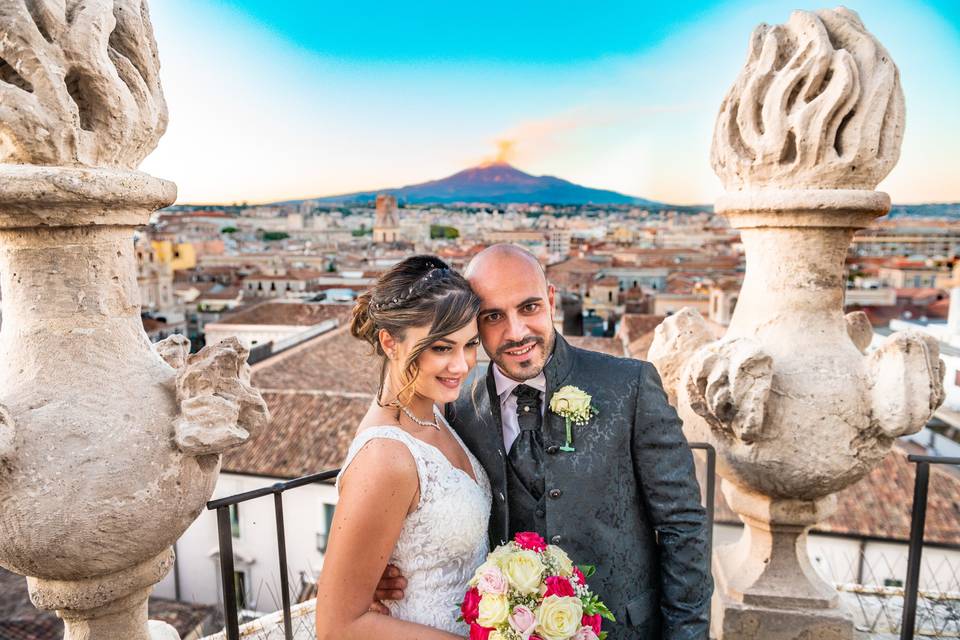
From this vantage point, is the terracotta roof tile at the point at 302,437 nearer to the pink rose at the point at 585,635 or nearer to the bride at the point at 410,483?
the bride at the point at 410,483

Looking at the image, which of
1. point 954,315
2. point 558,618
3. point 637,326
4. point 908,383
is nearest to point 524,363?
point 558,618

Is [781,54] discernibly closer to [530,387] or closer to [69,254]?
[530,387]

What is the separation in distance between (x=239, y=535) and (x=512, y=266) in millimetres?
17230

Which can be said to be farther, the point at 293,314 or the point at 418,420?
the point at 293,314

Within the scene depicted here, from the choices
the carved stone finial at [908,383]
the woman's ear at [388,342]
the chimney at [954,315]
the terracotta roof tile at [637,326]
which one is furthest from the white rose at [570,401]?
the terracotta roof tile at [637,326]

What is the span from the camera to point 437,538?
203 cm

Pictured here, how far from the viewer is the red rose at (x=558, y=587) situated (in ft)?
5.88

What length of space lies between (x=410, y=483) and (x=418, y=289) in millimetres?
533

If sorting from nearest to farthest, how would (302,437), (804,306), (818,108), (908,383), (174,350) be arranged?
(174,350) → (908,383) → (818,108) → (804,306) → (302,437)

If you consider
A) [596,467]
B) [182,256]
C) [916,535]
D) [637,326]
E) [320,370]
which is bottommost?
[320,370]

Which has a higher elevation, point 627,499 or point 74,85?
Result: point 74,85

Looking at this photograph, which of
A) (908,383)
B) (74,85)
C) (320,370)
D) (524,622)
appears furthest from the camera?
(320,370)

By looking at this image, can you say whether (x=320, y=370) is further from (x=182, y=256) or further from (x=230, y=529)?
(x=182, y=256)

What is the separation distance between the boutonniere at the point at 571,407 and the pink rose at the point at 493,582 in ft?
1.58
